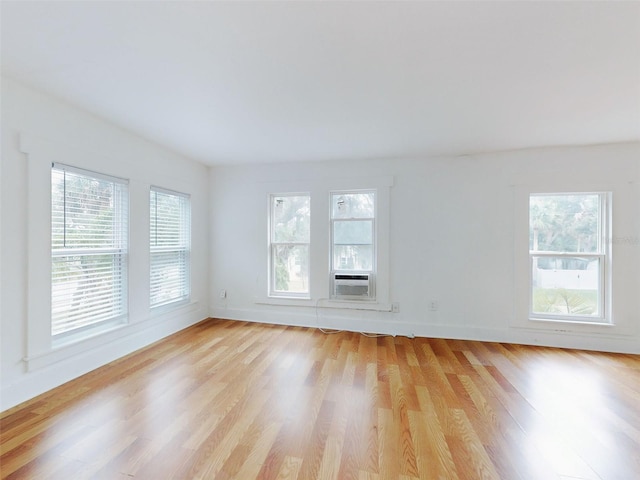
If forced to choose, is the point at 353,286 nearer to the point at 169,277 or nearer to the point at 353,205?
the point at 353,205

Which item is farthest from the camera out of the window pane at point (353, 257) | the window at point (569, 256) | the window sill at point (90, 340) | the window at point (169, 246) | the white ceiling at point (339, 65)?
the window pane at point (353, 257)

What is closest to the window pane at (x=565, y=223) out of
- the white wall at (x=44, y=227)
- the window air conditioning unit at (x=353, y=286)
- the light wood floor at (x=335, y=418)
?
the light wood floor at (x=335, y=418)

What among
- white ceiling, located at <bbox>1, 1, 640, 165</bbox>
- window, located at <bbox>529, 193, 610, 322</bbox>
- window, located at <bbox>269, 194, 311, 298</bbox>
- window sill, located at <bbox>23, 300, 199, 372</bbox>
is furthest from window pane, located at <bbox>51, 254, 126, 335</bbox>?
window, located at <bbox>529, 193, 610, 322</bbox>

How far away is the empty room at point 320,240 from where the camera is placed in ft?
4.92

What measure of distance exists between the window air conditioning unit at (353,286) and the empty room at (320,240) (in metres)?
0.04

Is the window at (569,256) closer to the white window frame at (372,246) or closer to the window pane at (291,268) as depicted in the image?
the white window frame at (372,246)

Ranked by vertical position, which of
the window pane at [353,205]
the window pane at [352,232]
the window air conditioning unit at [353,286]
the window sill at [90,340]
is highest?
the window pane at [353,205]

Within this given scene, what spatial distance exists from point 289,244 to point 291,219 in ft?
1.24

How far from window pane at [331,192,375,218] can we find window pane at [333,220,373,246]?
0.33ft

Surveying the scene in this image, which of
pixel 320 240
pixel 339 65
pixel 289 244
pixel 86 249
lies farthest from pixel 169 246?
pixel 339 65

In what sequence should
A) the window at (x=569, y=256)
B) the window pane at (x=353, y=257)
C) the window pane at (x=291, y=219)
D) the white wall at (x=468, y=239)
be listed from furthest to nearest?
1. the window pane at (x=291, y=219)
2. the window pane at (x=353, y=257)
3. the window at (x=569, y=256)
4. the white wall at (x=468, y=239)

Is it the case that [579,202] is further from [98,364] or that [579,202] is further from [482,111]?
[98,364]

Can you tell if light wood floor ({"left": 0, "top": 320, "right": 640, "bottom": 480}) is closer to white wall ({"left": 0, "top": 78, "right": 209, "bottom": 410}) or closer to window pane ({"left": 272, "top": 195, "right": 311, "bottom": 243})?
white wall ({"left": 0, "top": 78, "right": 209, "bottom": 410})

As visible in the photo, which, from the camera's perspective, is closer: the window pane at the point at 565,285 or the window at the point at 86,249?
the window at the point at 86,249
